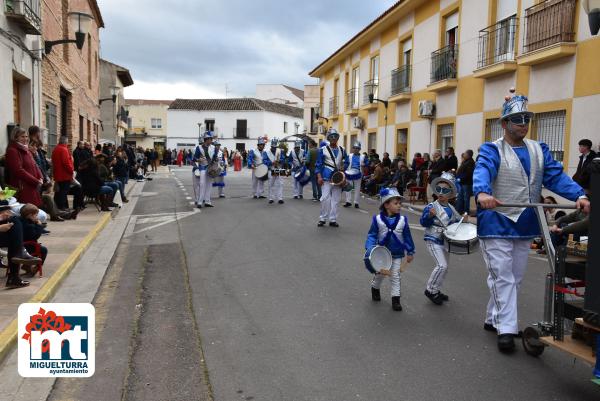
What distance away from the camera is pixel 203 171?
1479cm

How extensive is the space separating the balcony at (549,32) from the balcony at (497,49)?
636mm

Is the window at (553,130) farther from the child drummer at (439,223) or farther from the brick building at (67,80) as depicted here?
the brick building at (67,80)

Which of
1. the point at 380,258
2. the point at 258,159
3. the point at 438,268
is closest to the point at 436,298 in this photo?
the point at 438,268

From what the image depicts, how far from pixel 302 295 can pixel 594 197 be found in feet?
11.4

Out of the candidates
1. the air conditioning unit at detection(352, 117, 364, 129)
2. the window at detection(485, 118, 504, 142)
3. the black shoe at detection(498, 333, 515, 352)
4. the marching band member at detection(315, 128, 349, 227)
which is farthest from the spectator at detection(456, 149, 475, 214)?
the air conditioning unit at detection(352, 117, 364, 129)

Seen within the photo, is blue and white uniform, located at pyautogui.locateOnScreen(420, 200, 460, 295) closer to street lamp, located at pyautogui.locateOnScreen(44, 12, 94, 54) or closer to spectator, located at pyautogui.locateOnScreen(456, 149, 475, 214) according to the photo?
spectator, located at pyautogui.locateOnScreen(456, 149, 475, 214)

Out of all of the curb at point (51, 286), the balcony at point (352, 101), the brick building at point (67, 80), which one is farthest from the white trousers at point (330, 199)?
the balcony at point (352, 101)

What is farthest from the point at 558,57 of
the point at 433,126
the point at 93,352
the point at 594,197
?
the point at 93,352

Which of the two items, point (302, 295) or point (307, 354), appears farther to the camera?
point (302, 295)

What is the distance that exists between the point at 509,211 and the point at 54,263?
222 inches

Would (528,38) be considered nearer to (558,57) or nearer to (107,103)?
(558,57)

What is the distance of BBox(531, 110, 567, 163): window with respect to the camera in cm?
1292

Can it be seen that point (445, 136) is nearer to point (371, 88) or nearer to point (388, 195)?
point (371, 88)

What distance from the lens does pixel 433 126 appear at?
64.4 ft
